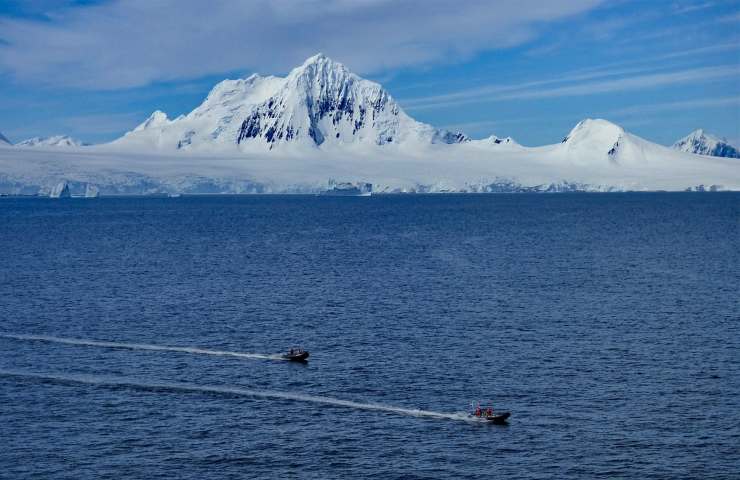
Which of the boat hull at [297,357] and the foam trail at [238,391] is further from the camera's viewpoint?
the boat hull at [297,357]

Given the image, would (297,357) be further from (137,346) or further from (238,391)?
(137,346)

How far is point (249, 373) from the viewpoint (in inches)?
3952

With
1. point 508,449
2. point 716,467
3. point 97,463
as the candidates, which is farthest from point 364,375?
point 716,467

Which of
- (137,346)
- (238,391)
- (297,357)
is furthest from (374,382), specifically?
(137,346)

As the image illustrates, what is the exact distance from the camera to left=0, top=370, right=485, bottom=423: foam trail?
85.8m

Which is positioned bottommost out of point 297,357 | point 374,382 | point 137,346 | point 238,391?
point 238,391

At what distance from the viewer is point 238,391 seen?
93438 mm

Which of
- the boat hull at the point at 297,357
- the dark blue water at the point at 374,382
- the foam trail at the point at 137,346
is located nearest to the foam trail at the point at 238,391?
the dark blue water at the point at 374,382

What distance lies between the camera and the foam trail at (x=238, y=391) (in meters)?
85.8

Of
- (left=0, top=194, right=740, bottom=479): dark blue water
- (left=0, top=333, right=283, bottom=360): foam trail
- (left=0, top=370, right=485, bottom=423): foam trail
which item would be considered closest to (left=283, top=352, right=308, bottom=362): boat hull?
(left=0, top=194, right=740, bottom=479): dark blue water

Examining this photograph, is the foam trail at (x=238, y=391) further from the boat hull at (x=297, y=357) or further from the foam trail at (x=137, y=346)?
the foam trail at (x=137, y=346)

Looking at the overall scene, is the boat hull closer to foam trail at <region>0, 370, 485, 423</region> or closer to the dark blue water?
the dark blue water

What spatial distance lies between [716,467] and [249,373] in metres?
51.1

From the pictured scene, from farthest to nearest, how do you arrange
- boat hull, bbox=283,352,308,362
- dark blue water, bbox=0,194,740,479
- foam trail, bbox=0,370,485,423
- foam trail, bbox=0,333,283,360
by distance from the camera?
foam trail, bbox=0,333,283,360
boat hull, bbox=283,352,308,362
foam trail, bbox=0,370,485,423
dark blue water, bbox=0,194,740,479
